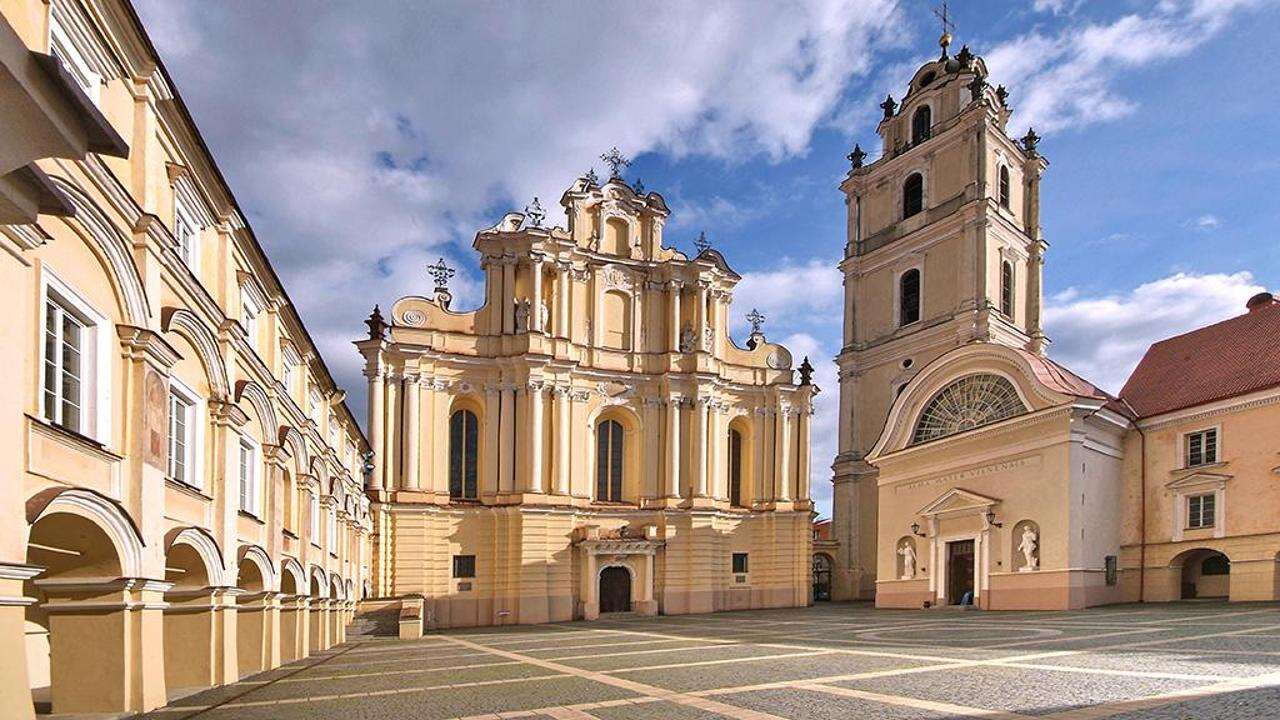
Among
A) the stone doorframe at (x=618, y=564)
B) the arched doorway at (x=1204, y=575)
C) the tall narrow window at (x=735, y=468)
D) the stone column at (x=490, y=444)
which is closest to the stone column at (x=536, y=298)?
the stone column at (x=490, y=444)

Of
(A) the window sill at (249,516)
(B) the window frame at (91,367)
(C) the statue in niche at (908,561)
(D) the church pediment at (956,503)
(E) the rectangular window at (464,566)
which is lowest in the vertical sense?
(E) the rectangular window at (464,566)

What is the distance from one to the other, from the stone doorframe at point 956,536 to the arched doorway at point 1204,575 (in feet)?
19.1

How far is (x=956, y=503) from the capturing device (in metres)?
30.1

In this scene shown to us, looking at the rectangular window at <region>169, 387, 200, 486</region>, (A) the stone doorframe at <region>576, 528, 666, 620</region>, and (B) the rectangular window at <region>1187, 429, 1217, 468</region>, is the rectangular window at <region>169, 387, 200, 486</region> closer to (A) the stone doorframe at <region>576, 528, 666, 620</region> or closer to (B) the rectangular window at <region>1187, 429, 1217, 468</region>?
(A) the stone doorframe at <region>576, 528, 666, 620</region>

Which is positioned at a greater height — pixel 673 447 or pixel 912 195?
pixel 912 195

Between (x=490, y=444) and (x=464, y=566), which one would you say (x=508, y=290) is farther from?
(x=464, y=566)

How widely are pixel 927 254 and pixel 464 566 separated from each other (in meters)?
26.7

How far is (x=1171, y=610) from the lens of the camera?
2309 centimetres

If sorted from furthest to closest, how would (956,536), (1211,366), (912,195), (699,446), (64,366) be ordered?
(912,195)
(699,446)
(956,536)
(1211,366)
(64,366)

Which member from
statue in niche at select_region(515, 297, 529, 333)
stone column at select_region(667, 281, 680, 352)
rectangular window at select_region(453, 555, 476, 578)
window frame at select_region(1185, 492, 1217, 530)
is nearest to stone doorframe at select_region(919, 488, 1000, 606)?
window frame at select_region(1185, 492, 1217, 530)

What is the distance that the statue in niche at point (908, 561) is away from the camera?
32.1 meters

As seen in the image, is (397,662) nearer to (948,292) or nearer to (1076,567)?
(1076,567)

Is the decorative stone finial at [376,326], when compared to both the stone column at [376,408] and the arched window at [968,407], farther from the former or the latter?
the arched window at [968,407]

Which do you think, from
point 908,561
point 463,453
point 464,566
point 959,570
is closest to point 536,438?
point 463,453
